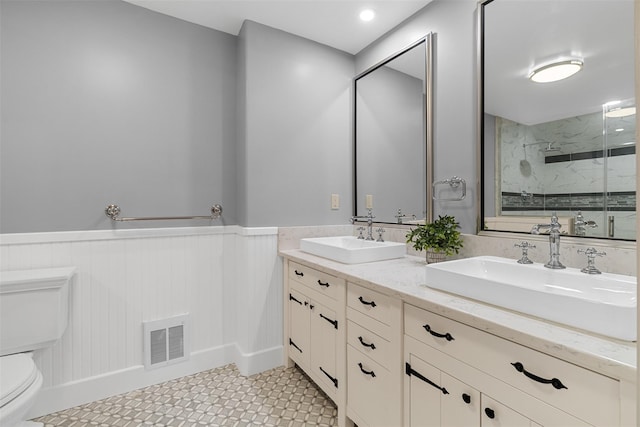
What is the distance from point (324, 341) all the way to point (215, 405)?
74 centimetres

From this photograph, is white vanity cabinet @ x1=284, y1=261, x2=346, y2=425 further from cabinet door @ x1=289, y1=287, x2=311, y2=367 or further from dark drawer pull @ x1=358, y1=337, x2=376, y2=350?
dark drawer pull @ x1=358, y1=337, x2=376, y2=350

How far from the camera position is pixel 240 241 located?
2113 millimetres

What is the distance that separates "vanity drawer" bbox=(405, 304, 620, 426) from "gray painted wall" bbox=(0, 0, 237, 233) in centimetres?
167

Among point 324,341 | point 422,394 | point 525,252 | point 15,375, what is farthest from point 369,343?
point 15,375

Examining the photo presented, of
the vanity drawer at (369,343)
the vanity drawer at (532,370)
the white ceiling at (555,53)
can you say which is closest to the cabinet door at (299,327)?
the vanity drawer at (369,343)

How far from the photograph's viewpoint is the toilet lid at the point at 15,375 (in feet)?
3.92

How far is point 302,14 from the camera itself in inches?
79.3

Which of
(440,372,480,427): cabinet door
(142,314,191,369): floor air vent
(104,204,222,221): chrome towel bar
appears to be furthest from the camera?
(142,314,191,369): floor air vent

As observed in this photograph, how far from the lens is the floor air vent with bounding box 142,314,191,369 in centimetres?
196

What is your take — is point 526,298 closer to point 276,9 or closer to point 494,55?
point 494,55

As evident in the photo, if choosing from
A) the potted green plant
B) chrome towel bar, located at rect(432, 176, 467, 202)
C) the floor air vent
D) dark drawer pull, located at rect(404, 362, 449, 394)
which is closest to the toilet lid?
the floor air vent

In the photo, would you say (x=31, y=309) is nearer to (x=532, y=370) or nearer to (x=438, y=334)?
(x=438, y=334)

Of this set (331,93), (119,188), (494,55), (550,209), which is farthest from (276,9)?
(550,209)

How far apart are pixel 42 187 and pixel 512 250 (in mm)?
2484
